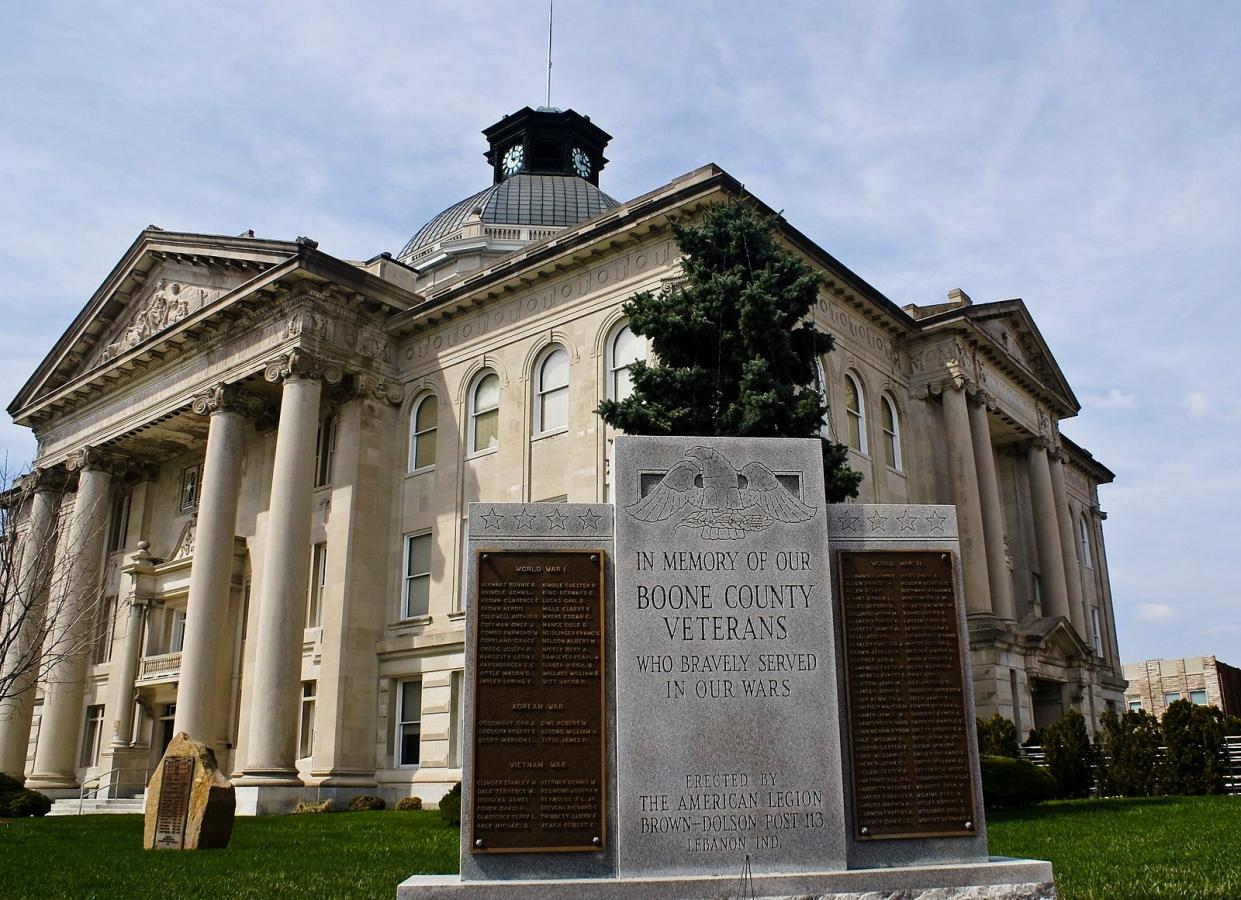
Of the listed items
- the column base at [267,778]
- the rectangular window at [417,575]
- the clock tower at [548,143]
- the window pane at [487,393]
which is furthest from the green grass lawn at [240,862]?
the clock tower at [548,143]

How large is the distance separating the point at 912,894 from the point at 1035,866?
0.92 m

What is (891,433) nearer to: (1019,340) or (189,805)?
(1019,340)

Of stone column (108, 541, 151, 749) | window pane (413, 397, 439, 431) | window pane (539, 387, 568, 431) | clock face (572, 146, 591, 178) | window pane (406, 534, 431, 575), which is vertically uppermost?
clock face (572, 146, 591, 178)

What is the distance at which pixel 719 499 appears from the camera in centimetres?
831

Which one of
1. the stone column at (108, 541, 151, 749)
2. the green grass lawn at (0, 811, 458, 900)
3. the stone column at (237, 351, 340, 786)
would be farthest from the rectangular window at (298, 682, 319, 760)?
the green grass lawn at (0, 811, 458, 900)

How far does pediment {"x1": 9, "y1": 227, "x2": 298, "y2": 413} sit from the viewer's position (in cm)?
3250

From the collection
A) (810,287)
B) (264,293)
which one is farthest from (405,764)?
(810,287)

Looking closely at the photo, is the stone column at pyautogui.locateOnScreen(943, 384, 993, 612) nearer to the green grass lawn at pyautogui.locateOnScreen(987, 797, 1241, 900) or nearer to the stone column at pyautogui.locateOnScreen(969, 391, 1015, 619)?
the stone column at pyautogui.locateOnScreen(969, 391, 1015, 619)

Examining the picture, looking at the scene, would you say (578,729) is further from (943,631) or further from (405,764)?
(405,764)

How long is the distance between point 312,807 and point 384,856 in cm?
1357

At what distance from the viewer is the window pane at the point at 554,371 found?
2895 cm

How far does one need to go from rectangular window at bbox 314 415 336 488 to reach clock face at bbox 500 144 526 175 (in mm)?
29253

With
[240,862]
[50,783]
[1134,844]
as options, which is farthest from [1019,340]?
[50,783]

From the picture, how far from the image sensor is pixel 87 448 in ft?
124
